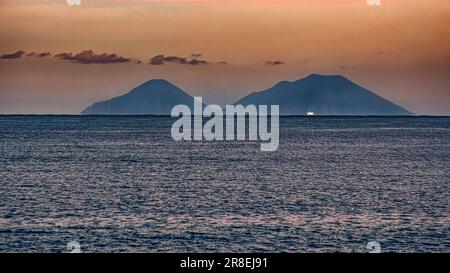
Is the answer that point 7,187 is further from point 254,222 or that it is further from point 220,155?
point 220,155

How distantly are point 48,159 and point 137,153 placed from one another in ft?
63.6

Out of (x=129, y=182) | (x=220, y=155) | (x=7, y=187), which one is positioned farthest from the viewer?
(x=220, y=155)

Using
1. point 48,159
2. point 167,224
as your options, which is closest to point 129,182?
point 167,224

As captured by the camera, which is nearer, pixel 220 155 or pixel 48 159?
pixel 48 159

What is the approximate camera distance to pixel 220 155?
117 metres

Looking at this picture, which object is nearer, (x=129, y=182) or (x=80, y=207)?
(x=80, y=207)

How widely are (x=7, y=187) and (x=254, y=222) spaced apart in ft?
94.9
